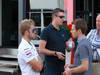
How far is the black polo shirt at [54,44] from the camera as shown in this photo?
5.60m

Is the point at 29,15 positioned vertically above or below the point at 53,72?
above

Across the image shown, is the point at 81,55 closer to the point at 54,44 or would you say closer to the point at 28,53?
the point at 28,53

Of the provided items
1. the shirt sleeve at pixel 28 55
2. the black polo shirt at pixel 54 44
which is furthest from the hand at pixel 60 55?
the shirt sleeve at pixel 28 55

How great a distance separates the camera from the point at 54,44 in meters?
5.60

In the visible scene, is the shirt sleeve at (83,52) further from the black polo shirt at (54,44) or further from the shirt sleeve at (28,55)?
the black polo shirt at (54,44)

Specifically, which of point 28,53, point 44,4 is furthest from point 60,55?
point 44,4

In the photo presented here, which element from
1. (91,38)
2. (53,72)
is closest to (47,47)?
(53,72)

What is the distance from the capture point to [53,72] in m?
5.65

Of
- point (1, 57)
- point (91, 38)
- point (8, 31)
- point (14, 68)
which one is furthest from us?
point (8, 31)

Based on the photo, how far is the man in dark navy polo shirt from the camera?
18.4 feet

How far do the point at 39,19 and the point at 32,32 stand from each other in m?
5.98

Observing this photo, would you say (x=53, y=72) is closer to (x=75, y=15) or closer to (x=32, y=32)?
(x=32, y=32)

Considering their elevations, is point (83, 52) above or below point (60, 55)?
above

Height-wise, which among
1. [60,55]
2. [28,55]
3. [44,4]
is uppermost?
[44,4]
